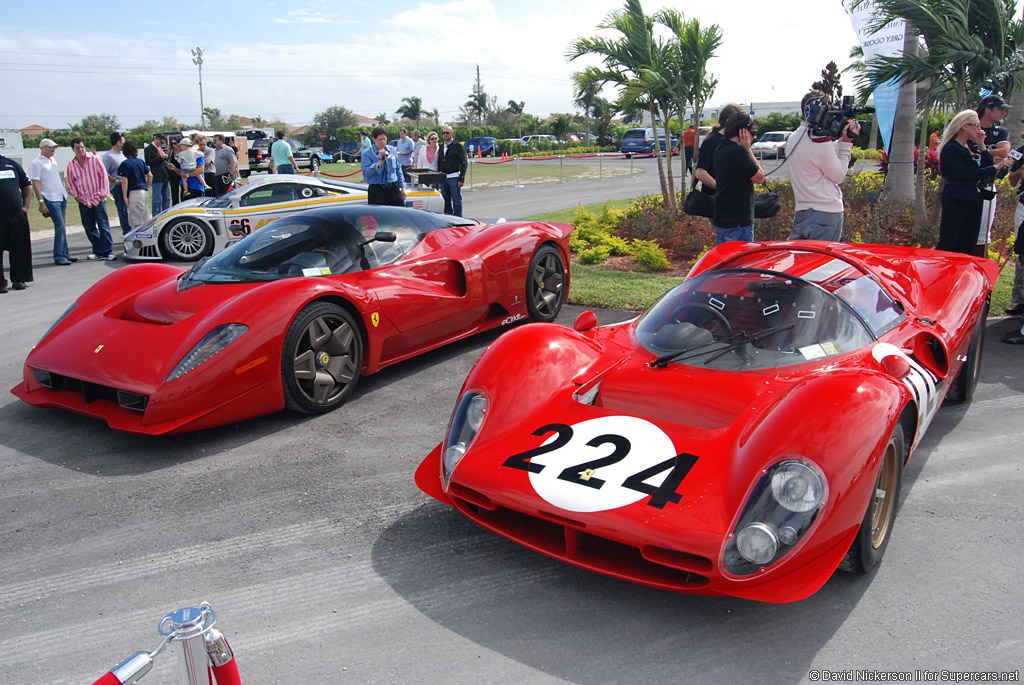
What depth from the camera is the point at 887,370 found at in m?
3.34

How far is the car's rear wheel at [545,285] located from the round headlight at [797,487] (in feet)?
13.1

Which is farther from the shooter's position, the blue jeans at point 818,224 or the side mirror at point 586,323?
the blue jeans at point 818,224

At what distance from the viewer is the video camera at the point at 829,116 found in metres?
5.80

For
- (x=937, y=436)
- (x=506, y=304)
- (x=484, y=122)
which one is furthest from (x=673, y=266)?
(x=484, y=122)

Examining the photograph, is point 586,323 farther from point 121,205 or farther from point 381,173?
point 121,205

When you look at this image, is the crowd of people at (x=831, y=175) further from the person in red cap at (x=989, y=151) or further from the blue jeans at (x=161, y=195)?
the blue jeans at (x=161, y=195)

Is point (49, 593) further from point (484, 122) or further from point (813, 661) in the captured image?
point (484, 122)

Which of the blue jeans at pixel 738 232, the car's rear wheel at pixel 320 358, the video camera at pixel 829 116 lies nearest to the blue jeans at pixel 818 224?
the blue jeans at pixel 738 232

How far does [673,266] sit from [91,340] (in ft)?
21.2

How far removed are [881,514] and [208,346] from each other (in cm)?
352

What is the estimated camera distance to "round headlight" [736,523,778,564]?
8.30ft

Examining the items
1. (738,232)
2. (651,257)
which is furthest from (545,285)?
(651,257)

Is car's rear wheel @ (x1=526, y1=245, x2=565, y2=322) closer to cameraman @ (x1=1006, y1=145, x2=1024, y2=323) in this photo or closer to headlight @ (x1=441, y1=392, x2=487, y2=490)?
headlight @ (x1=441, y1=392, x2=487, y2=490)

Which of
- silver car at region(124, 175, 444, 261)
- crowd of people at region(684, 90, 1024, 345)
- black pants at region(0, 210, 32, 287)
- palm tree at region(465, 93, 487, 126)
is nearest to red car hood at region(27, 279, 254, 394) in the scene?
crowd of people at region(684, 90, 1024, 345)
